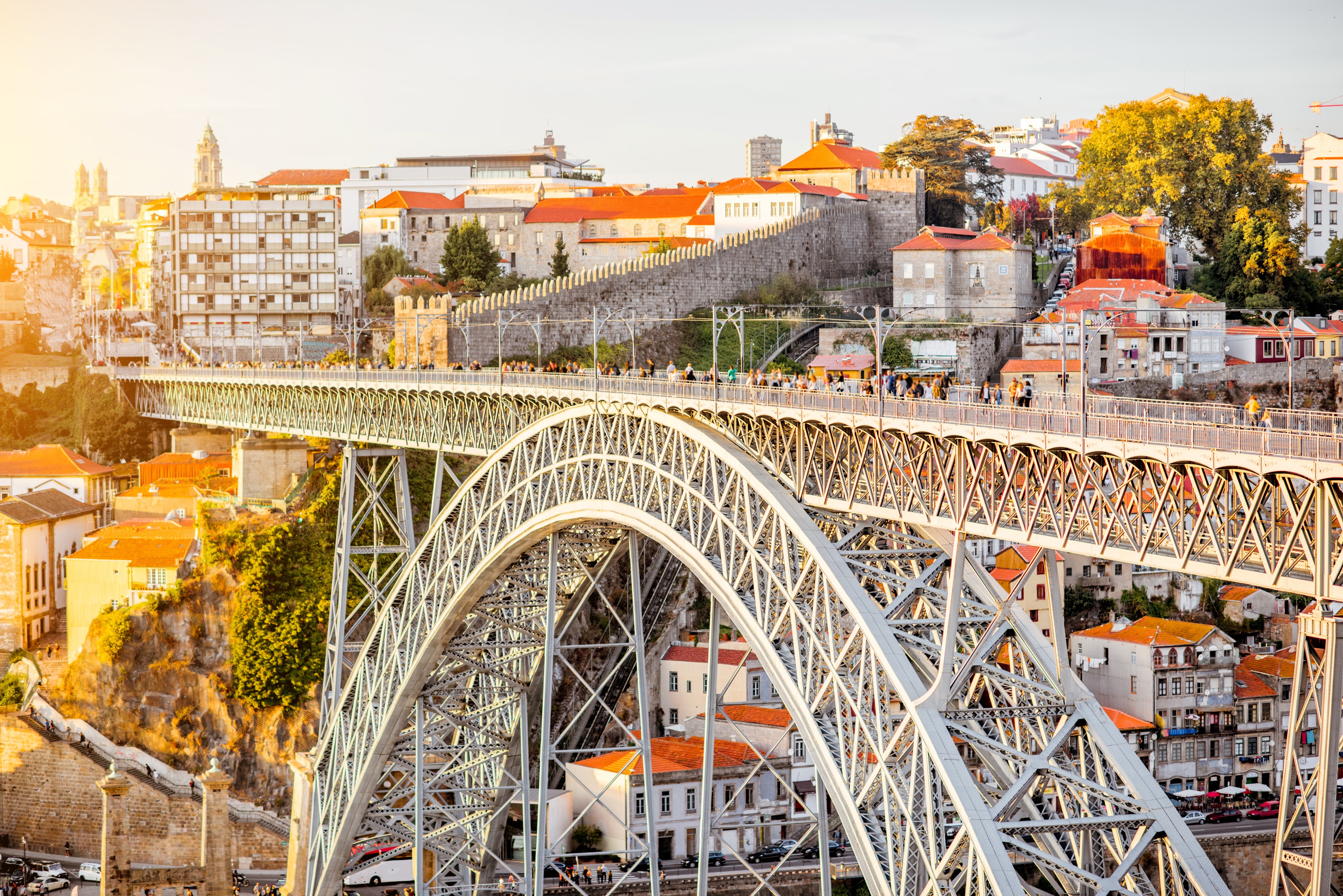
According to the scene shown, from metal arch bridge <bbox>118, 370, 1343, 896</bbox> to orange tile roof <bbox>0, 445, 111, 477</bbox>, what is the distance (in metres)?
36.7

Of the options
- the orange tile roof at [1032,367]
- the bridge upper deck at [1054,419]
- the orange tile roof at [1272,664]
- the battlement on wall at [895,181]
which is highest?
the battlement on wall at [895,181]

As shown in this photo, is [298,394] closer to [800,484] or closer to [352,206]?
[800,484]

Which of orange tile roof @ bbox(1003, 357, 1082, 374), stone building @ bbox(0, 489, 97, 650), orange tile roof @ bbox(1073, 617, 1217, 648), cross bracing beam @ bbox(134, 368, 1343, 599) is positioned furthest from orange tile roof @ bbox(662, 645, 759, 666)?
stone building @ bbox(0, 489, 97, 650)

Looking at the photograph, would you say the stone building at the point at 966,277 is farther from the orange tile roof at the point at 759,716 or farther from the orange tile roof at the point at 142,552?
the orange tile roof at the point at 142,552

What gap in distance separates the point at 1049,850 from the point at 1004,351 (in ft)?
149

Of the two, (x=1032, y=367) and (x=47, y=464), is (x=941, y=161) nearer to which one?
(x=1032, y=367)

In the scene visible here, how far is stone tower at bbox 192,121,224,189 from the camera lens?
480ft

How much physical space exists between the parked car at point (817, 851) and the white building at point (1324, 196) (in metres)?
46.4

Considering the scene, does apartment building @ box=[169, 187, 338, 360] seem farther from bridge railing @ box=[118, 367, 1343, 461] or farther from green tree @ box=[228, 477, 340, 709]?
bridge railing @ box=[118, 367, 1343, 461]

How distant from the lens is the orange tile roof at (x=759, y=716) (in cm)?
5181

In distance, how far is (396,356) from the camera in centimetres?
5853

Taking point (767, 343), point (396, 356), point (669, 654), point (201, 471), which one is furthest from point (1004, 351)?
point (201, 471)

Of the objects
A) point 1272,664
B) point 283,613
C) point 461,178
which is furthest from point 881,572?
point 461,178

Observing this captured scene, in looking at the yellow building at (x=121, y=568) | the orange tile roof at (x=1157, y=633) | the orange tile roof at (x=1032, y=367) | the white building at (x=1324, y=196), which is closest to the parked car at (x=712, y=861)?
the orange tile roof at (x=1157, y=633)
